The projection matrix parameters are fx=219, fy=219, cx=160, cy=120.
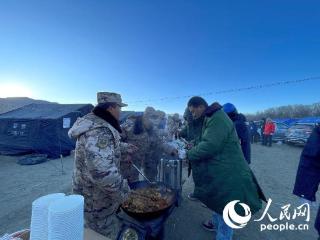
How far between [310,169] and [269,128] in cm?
1467

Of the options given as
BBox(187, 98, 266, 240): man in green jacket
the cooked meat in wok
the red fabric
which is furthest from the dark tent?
the red fabric

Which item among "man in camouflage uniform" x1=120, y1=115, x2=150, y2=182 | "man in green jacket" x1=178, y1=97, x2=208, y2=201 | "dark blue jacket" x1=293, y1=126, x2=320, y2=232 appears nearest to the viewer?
"dark blue jacket" x1=293, y1=126, x2=320, y2=232

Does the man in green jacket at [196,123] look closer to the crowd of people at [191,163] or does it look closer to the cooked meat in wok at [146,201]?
the crowd of people at [191,163]

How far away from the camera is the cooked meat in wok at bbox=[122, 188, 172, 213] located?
2404mm

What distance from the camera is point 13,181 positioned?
723 cm

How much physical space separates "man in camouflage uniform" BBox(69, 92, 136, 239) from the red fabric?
48.6ft

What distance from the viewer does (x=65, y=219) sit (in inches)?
42.3

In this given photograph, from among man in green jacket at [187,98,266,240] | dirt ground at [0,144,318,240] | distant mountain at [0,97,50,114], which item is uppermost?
distant mountain at [0,97,50,114]

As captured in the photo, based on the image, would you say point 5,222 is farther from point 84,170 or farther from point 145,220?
point 145,220

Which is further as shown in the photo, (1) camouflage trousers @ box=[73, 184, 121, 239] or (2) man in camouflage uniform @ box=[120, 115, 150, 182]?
(2) man in camouflage uniform @ box=[120, 115, 150, 182]

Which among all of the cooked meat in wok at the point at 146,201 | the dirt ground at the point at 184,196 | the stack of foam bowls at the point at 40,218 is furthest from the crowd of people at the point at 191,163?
the stack of foam bowls at the point at 40,218

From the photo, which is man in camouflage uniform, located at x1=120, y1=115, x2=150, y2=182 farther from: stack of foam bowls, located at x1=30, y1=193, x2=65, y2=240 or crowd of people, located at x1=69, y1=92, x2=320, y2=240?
stack of foam bowls, located at x1=30, y1=193, x2=65, y2=240

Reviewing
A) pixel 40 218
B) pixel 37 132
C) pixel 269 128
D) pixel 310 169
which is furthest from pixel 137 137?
pixel 269 128

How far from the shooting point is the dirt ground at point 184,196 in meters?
3.88
